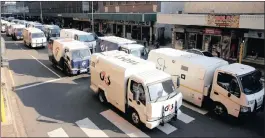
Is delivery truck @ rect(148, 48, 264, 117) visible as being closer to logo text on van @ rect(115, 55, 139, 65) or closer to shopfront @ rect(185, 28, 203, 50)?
logo text on van @ rect(115, 55, 139, 65)

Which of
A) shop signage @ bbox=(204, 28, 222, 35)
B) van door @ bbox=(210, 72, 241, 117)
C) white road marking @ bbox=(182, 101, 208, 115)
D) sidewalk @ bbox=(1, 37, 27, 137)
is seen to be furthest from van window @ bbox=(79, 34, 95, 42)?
van door @ bbox=(210, 72, 241, 117)

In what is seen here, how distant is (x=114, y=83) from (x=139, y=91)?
5.95 ft

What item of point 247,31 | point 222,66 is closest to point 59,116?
point 222,66

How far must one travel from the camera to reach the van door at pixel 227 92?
11312 mm

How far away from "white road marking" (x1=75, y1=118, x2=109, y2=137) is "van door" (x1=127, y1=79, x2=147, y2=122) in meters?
1.73

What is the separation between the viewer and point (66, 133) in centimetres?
1059

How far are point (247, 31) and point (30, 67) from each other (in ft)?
64.8

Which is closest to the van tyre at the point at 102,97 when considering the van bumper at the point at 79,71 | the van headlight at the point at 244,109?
the van bumper at the point at 79,71

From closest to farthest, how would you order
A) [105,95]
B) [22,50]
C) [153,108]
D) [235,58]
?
1. [153,108]
2. [105,95]
3. [235,58]
4. [22,50]

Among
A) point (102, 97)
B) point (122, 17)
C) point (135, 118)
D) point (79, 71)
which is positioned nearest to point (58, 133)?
point (135, 118)

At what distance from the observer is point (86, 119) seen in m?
11.9

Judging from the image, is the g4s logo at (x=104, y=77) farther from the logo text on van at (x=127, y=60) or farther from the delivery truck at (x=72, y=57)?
the delivery truck at (x=72, y=57)

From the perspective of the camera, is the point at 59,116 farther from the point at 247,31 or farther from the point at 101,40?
the point at 247,31

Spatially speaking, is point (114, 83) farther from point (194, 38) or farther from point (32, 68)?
point (194, 38)
